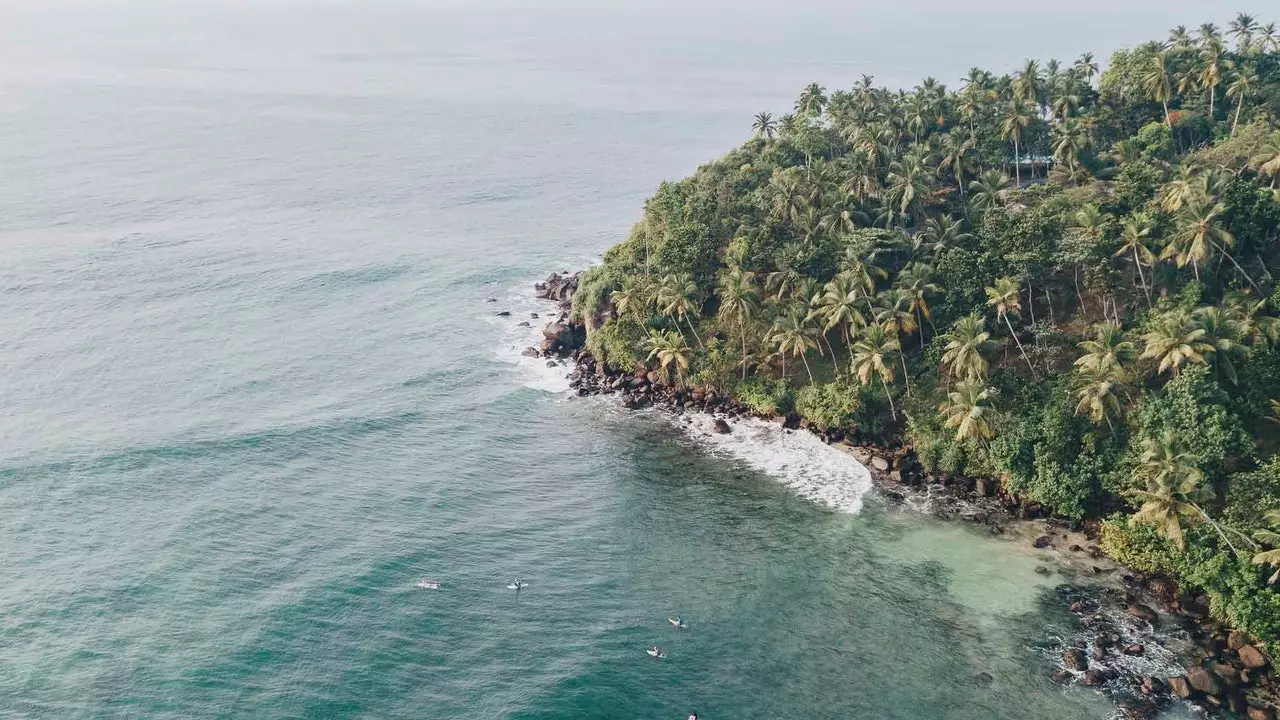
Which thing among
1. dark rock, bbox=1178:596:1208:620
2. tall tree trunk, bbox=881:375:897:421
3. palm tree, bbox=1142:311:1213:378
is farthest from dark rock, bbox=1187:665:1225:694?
tall tree trunk, bbox=881:375:897:421

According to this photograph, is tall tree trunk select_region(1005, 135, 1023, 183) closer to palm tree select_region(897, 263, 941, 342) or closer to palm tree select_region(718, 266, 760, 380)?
palm tree select_region(897, 263, 941, 342)

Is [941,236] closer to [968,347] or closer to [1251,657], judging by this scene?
[968,347]

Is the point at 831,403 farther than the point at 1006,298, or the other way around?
the point at 831,403

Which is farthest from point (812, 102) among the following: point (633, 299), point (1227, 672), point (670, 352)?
point (1227, 672)

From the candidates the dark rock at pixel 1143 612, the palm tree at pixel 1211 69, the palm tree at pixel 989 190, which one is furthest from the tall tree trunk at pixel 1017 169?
the dark rock at pixel 1143 612

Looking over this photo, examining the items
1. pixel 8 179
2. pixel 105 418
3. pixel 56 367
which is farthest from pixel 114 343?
pixel 8 179

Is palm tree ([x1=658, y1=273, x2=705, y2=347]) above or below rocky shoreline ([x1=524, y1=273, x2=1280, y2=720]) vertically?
above
